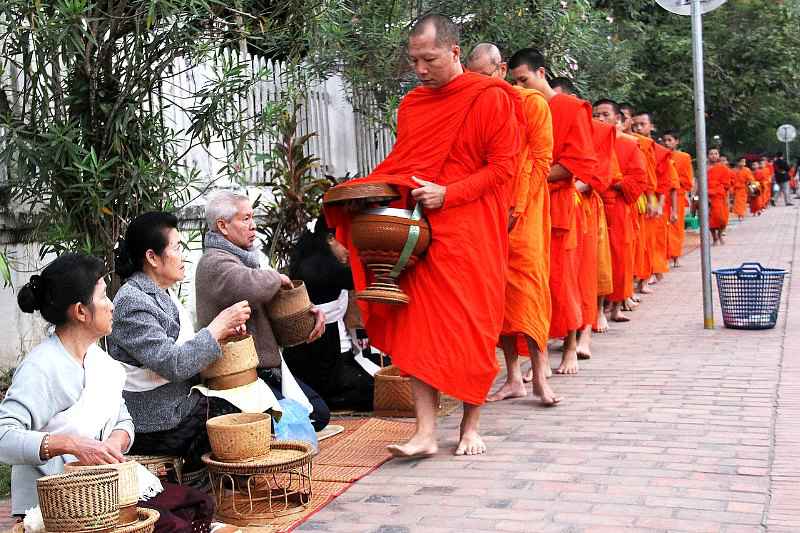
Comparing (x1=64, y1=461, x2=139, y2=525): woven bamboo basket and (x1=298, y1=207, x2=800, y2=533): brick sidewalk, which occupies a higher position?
(x1=64, y1=461, x2=139, y2=525): woven bamboo basket

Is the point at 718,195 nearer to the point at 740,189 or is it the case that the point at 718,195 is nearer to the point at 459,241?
the point at 740,189

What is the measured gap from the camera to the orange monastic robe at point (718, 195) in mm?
19531

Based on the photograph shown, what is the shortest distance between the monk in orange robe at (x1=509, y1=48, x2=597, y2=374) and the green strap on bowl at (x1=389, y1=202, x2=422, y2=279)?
2.18 m

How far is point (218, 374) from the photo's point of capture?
15.1 feet

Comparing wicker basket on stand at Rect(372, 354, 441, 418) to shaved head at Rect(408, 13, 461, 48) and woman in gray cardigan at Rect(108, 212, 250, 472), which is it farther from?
shaved head at Rect(408, 13, 461, 48)

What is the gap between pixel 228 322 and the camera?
4.50 metres

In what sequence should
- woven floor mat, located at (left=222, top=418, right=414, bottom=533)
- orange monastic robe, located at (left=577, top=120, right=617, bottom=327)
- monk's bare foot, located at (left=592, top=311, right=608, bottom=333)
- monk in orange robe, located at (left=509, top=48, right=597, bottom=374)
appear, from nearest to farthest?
woven floor mat, located at (left=222, top=418, right=414, bottom=533)
monk in orange robe, located at (left=509, top=48, right=597, bottom=374)
orange monastic robe, located at (left=577, top=120, right=617, bottom=327)
monk's bare foot, located at (left=592, top=311, right=608, bottom=333)

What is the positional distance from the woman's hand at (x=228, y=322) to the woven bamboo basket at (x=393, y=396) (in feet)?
6.07

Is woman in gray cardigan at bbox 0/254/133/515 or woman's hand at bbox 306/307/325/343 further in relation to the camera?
woman's hand at bbox 306/307/325/343

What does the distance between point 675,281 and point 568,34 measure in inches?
192

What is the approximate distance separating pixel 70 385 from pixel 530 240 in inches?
132

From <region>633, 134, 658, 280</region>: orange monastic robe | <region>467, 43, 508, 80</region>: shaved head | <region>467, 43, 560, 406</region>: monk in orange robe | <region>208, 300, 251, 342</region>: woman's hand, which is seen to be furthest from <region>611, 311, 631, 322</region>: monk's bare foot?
<region>208, 300, 251, 342</region>: woman's hand

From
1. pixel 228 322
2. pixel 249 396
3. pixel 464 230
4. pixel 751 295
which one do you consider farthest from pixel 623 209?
pixel 228 322

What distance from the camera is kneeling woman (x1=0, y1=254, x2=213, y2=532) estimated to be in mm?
3504
